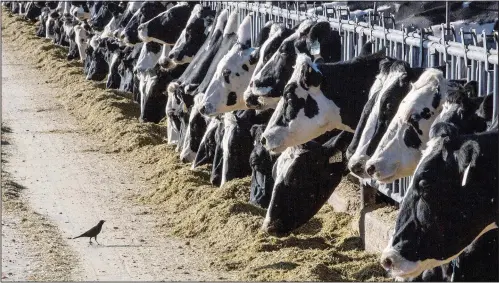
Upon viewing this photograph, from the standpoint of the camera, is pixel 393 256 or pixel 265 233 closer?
pixel 393 256

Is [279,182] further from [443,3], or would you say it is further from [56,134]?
[56,134]

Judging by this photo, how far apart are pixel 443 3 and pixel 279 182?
726 centimetres

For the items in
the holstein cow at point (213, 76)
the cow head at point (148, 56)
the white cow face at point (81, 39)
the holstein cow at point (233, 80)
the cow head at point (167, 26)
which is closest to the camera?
the holstein cow at point (233, 80)

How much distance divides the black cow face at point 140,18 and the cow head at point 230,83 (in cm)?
709

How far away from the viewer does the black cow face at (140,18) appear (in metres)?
20.2

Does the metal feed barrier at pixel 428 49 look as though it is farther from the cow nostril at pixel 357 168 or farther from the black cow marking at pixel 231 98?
the black cow marking at pixel 231 98

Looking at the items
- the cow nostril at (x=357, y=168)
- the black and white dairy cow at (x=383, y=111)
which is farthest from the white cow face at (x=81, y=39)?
the cow nostril at (x=357, y=168)

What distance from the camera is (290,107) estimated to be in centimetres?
1003

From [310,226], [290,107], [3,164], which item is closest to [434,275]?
[290,107]

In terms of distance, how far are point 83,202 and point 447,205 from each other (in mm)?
6962

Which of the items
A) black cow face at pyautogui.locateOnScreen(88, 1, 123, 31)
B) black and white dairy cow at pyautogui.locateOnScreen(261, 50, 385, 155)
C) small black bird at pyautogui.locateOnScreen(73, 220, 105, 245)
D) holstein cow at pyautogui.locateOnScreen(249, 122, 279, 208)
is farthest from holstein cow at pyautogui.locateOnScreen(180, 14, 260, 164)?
black cow face at pyautogui.locateOnScreen(88, 1, 123, 31)

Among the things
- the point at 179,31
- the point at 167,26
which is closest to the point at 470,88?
the point at 179,31

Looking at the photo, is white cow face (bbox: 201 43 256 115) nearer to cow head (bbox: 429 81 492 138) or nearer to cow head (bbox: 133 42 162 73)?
cow head (bbox: 429 81 492 138)

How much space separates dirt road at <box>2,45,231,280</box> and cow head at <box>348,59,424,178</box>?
1666 millimetres
